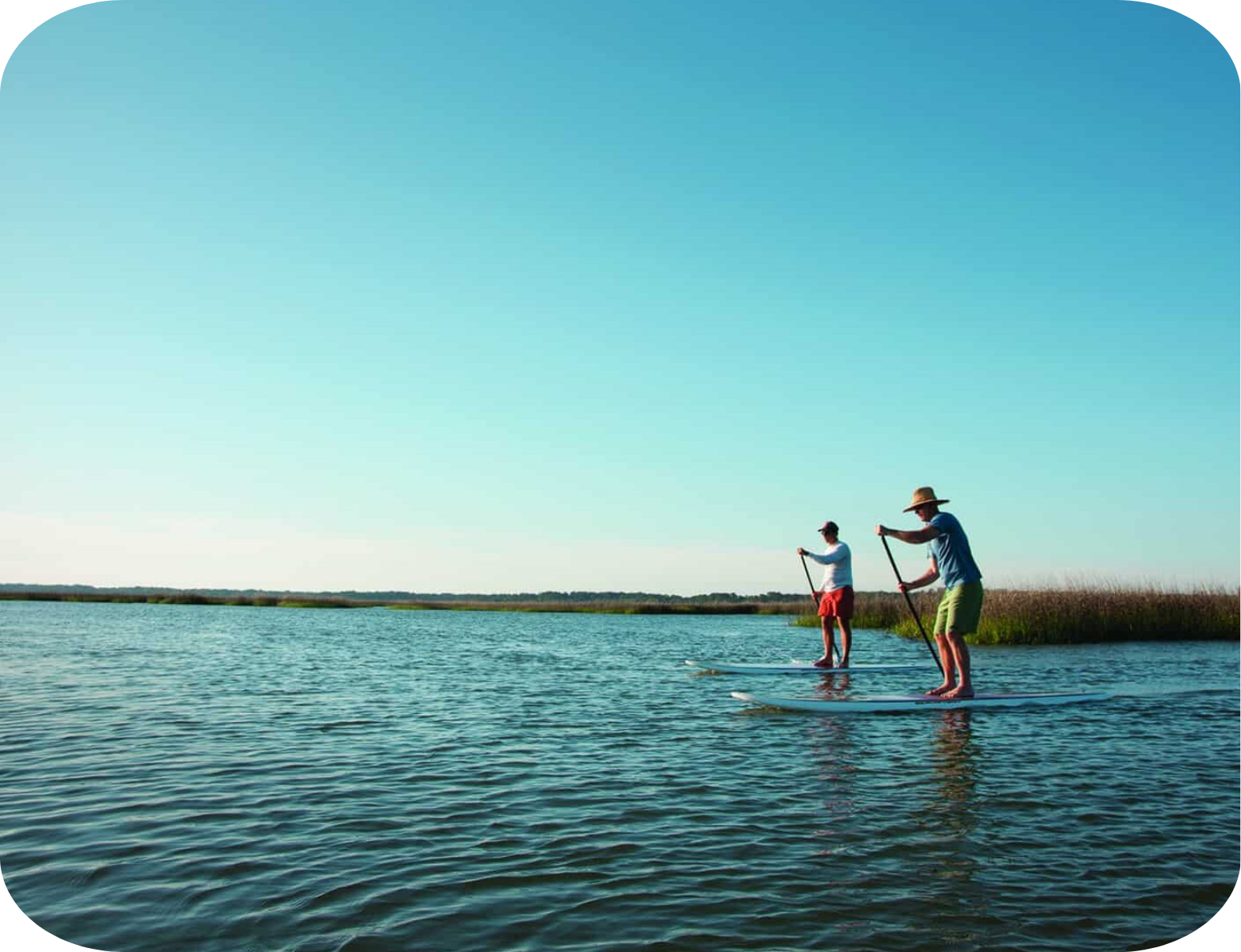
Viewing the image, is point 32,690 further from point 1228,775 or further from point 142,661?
point 1228,775

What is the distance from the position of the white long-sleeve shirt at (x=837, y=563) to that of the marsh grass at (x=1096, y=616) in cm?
996

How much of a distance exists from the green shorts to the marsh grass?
13.9 meters

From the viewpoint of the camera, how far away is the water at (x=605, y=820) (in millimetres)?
4566

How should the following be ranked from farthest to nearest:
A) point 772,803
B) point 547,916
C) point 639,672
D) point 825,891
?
point 639,672, point 772,803, point 825,891, point 547,916

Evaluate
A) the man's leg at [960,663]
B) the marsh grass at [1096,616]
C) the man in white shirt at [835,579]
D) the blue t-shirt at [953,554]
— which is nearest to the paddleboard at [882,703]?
the man's leg at [960,663]

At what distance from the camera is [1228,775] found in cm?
798

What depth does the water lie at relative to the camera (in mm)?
4566

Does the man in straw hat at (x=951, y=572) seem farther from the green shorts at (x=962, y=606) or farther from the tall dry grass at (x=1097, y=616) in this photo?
the tall dry grass at (x=1097, y=616)

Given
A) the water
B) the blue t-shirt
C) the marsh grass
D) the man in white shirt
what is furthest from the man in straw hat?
the marsh grass

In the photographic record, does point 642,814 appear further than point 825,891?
Yes

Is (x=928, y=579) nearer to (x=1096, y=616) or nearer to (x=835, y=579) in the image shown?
(x=835, y=579)

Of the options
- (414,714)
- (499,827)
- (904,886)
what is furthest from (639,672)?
(904,886)

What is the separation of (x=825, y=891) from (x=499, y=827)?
95.6 inches

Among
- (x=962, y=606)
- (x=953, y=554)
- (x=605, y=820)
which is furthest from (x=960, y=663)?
(x=605, y=820)
